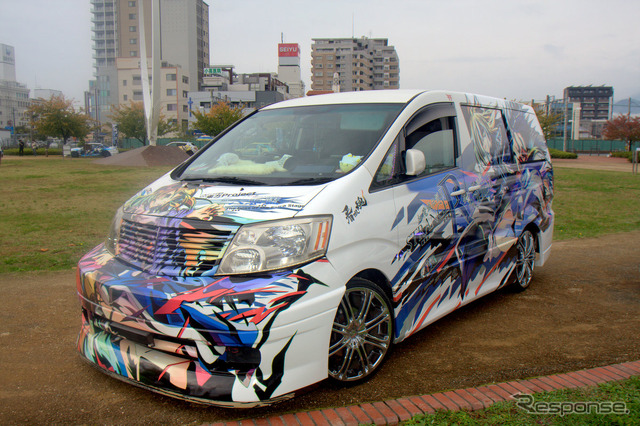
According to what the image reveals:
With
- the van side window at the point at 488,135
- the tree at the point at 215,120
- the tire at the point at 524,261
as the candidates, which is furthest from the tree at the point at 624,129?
the van side window at the point at 488,135

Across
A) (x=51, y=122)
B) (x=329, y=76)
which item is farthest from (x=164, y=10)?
(x=51, y=122)

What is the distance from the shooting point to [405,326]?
3797 millimetres

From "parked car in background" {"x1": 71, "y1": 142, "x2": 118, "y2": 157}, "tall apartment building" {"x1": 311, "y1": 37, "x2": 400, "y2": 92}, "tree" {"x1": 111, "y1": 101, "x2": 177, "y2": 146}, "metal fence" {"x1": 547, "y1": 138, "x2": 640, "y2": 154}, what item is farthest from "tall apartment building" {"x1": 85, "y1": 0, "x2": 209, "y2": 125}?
"metal fence" {"x1": 547, "y1": 138, "x2": 640, "y2": 154}

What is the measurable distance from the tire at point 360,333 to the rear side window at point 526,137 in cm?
278

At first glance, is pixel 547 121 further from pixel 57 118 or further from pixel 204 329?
pixel 204 329

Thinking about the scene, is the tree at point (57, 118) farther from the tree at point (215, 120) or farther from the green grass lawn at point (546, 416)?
the green grass lawn at point (546, 416)

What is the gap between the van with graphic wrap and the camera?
113 inches

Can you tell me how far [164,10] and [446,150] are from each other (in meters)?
140

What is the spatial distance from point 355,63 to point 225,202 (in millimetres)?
166449

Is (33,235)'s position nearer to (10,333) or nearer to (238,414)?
(10,333)

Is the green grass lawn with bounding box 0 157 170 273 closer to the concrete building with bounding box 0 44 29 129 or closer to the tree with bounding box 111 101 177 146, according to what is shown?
the tree with bounding box 111 101 177 146

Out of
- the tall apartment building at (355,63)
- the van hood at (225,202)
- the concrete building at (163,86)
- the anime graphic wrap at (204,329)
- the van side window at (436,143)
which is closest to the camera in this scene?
the anime graphic wrap at (204,329)

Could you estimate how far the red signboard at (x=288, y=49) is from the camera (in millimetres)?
152000

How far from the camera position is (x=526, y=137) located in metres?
5.83
